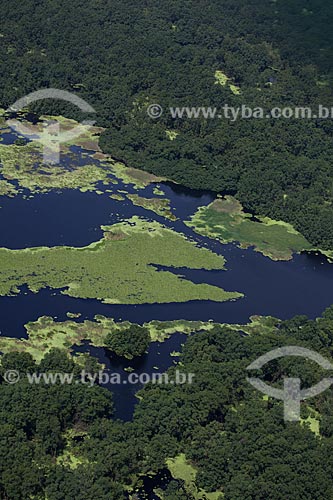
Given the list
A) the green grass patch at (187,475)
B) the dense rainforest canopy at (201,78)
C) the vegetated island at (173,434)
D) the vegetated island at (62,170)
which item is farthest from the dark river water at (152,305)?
the dense rainforest canopy at (201,78)

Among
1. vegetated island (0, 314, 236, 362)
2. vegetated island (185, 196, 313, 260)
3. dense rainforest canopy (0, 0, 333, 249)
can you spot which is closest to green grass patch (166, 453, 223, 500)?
vegetated island (0, 314, 236, 362)

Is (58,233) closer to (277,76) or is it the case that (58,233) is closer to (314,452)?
(314,452)

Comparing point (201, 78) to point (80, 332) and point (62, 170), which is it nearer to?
point (62, 170)

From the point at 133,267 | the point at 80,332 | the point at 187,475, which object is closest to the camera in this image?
the point at 187,475

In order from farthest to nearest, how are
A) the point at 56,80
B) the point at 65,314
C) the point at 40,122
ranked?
the point at 56,80, the point at 40,122, the point at 65,314

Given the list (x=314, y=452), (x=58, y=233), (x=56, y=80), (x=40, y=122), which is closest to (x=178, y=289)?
(x=58, y=233)

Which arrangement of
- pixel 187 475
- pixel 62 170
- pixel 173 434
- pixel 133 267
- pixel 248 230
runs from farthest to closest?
pixel 62 170 → pixel 248 230 → pixel 133 267 → pixel 173 434 → pixel 187 475

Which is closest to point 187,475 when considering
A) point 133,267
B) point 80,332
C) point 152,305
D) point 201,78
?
point 80,332
